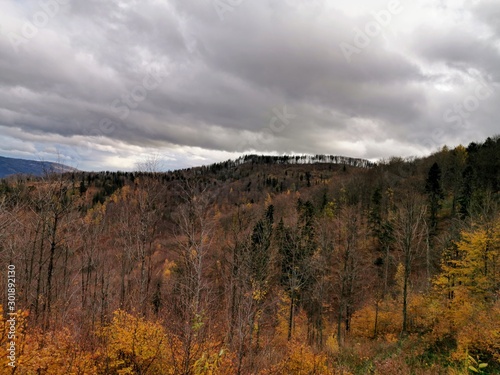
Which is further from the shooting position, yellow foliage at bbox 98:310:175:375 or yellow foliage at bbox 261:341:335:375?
yellow foliage at bbox 261:341:335:375

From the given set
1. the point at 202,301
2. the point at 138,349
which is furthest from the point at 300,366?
the point at 138,349

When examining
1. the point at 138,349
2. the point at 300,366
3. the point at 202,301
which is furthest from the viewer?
the point at 202,301

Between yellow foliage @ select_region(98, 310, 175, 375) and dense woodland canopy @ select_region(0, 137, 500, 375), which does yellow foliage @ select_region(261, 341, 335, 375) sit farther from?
yellow foliage @ select_region(98, 310, 175, 375)

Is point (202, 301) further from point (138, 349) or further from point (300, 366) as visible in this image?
point (300, 366)

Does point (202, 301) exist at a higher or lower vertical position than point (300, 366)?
higher

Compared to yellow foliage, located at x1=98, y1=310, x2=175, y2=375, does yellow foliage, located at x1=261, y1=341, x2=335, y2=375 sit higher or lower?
lower

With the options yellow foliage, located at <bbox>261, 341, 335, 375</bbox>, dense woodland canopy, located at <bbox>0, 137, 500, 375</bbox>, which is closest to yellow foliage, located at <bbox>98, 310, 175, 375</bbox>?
dense woodland canopy, located at <bbox>0, 137, 500, 375</bbox>

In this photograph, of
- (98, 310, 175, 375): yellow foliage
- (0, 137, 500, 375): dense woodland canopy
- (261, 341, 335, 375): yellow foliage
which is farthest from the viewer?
(261, 341, 335, 375): yellow foliage

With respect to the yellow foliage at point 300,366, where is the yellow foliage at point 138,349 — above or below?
→ above

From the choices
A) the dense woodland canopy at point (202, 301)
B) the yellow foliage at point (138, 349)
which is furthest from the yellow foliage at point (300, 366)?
the yellow foliage at point (138, 349)

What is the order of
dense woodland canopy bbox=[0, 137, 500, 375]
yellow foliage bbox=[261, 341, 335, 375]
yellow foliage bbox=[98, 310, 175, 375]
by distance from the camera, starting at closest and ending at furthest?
1. dense woodland canopy bbox=[0, 137, 500, 375]
2. yellow foliage bbox=[98, 310, 175, 375]
3. yellow foliage bbox=[261, 341, 335, 375]

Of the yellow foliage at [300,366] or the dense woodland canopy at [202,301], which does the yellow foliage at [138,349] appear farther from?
the yellow foliage at [300,366]

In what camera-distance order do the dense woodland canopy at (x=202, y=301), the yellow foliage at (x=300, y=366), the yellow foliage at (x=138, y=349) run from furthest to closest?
1. the yellow foliage at (x=300, y=366)
2. the yellow foliage at (x=138, y=349)
3. the dense woodland canopy at (x=202, y=301)

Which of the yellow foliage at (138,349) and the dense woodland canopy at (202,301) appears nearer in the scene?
the dense woodland canopy at (202,301)
